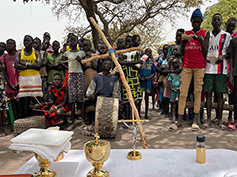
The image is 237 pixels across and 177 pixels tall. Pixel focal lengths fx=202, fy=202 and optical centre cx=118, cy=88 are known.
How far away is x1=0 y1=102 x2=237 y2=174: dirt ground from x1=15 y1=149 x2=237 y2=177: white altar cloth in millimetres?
1847

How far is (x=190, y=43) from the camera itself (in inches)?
182

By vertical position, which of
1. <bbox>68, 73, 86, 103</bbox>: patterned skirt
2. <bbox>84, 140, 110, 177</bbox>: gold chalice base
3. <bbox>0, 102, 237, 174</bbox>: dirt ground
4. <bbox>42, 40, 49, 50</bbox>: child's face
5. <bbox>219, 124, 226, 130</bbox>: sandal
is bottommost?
<bbox>0, 102, 237, 174</bbox>: dirt ground

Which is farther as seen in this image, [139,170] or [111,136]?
[111,136]

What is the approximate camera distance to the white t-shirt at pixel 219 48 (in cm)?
462

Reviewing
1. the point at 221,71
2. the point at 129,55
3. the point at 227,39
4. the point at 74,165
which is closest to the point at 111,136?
the point at 129,55

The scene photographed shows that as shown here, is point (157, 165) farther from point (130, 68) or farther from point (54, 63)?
point (54, 63)

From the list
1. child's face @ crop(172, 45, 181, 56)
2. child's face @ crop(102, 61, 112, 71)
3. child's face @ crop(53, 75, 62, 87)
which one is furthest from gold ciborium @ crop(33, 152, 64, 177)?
child's face @ crop(172, 45, 181, 56)

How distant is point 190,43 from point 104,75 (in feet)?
6.95

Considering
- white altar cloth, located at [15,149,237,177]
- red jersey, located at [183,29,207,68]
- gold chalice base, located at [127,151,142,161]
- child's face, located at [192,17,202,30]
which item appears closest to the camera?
Result: white altar cloth, located at [15,149,237,177]

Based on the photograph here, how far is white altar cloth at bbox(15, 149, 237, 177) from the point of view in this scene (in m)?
1.48

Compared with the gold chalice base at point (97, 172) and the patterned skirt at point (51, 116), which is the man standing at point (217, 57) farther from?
the gold chalice base at point (97, 172)

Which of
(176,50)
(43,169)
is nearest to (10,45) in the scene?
(176,50)

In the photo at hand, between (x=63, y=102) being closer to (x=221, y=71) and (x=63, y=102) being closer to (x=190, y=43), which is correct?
(x=190, y=43)

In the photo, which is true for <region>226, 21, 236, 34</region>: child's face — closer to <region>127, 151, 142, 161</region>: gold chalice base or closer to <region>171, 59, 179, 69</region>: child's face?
<region>171, 59, 179, 69</region>: child's face
